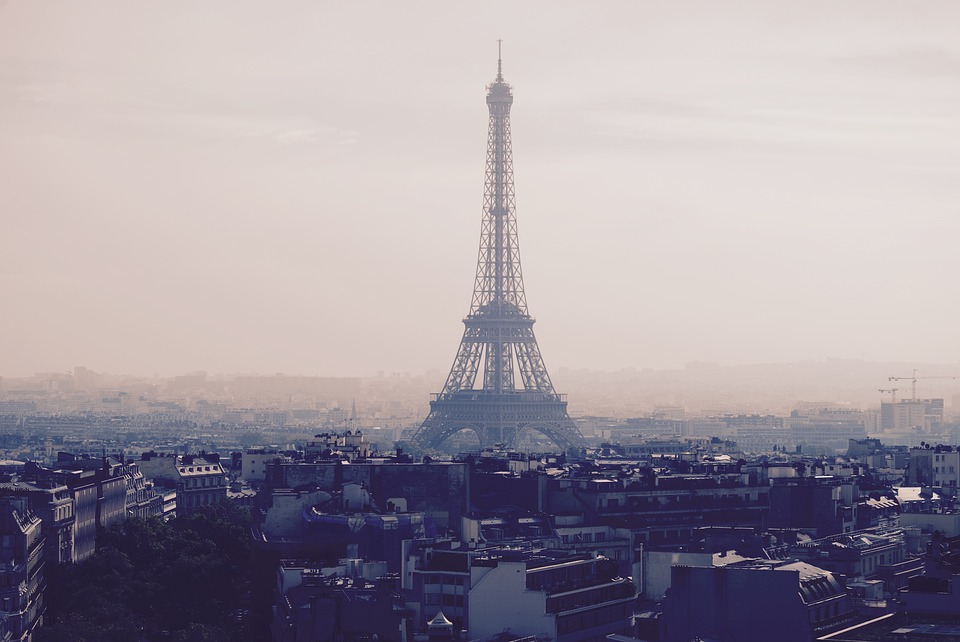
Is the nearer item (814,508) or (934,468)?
(814,508)

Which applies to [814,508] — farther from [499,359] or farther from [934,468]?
[499,359]

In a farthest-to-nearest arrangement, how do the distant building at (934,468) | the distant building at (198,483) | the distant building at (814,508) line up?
1. the distant building at (198,483)
2. the distant building at (934,468)
3. the distant building at (814,508)

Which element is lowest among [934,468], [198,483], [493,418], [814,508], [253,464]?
[814,508]

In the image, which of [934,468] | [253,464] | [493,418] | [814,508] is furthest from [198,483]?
[814,508]

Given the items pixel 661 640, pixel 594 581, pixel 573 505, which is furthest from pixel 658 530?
pixel 661 640

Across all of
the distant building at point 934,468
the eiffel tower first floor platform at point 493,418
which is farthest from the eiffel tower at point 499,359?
the distant building at point 934,468

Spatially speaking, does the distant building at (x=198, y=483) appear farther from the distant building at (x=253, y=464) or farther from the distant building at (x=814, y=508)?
the distant building at (x=814, y=508)

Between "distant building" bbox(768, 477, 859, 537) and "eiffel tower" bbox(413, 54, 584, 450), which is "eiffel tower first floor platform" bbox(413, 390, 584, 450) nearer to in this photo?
"eiffel tower" bbox(413, 54, 584, 450)
